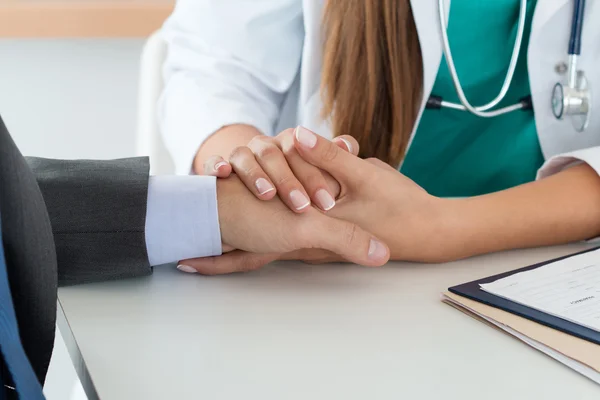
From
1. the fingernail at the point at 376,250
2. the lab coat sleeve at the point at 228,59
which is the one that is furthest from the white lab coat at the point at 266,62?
the fingernail at the point at 376,250

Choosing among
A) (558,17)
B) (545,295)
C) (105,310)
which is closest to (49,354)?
(105,310)

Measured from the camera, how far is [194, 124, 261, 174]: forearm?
0.88m

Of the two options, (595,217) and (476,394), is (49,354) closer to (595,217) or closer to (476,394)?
(476,394)

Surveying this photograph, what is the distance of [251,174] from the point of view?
664 millimetres

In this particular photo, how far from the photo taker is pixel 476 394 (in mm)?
440

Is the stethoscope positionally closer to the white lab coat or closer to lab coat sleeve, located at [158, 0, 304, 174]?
the white lab coat

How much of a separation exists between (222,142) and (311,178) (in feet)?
0.84

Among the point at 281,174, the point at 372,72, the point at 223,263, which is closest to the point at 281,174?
the point at 281,174

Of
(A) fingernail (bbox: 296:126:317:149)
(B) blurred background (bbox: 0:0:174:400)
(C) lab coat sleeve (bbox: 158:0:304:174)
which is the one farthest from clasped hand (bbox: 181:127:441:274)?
(B) blurred background (bbox: 0:0:174:400)

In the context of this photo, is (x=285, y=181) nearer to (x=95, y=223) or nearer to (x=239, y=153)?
(x=239, y=153)

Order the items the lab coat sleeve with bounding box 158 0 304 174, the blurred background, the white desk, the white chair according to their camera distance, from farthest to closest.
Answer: the blurred background, the white chair, the lab coat sleeve with bounding box 158 0 304 174, the white desk

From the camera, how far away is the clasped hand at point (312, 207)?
0.64 metres

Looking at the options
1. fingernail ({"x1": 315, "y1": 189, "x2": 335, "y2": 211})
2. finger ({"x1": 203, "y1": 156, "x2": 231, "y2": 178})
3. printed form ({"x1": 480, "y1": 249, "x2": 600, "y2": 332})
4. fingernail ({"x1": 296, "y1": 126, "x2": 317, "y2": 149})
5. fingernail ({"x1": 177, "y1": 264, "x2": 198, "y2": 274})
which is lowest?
fingernail ({"x1": 177, "y1": 264, "x2": 198, "y2": 274})

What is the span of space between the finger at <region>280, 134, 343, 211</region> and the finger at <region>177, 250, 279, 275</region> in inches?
3.0
